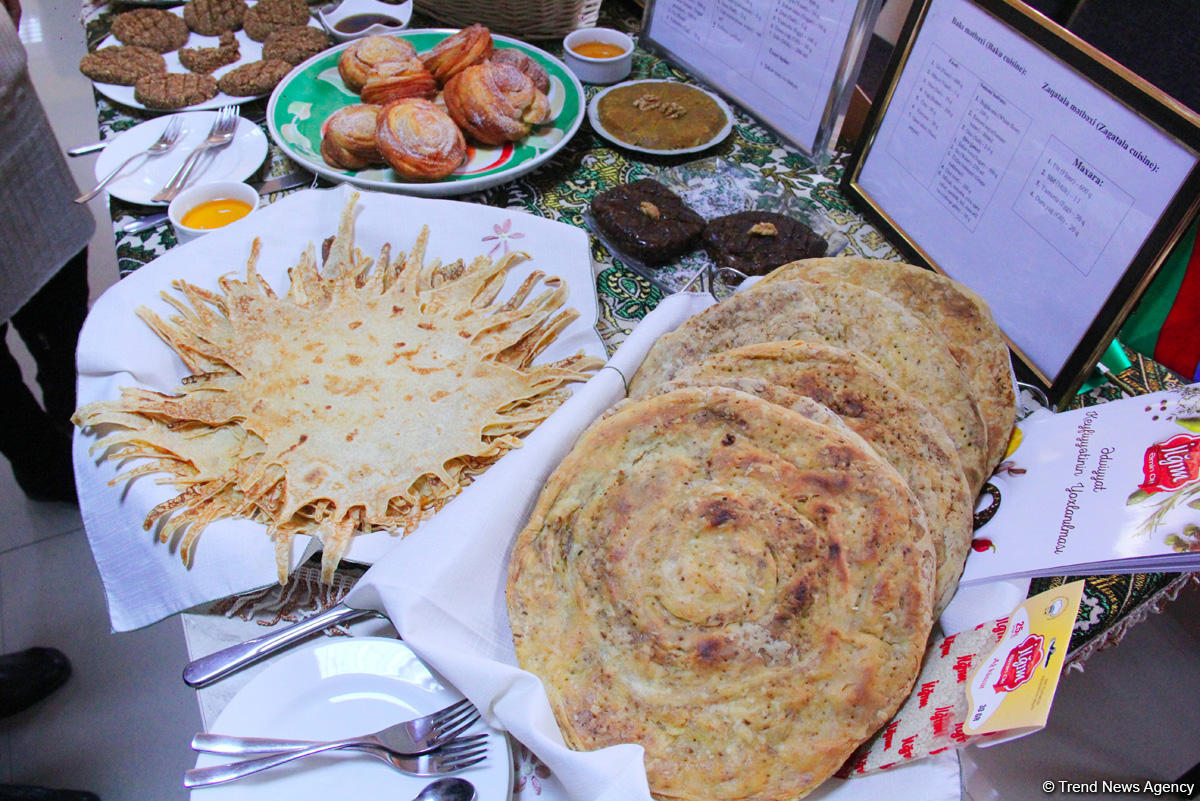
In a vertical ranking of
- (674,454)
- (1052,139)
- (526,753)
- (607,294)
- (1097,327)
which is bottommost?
(526,753)

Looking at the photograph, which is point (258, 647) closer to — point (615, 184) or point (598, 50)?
point (615, 184)

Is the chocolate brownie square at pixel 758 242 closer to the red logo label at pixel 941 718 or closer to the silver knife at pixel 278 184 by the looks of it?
the red logo label at pixel 941 718

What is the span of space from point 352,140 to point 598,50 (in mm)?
1069

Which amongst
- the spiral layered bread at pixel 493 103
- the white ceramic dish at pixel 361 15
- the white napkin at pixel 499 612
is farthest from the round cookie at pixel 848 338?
the white ceramic dish at pixel 361 15

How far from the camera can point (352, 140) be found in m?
2.15

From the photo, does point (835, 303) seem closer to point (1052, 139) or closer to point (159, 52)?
point (1052, 139)

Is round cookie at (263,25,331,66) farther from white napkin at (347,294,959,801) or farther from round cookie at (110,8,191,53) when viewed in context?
white napkin at (347,294,959,801)

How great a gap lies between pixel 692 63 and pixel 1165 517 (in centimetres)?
215

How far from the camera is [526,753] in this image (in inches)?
48.2

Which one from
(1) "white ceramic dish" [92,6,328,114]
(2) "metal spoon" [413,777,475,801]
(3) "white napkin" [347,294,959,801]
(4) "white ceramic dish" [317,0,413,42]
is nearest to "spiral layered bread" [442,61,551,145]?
(4) "white ceramic dish" [317,0,413,42]

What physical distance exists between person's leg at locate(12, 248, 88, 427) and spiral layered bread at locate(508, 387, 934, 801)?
2129 mm

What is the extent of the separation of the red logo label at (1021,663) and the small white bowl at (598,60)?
2292 millimetres

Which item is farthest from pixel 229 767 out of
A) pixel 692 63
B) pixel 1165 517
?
pixel 692 63

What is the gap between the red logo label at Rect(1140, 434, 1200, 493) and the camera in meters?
Result: 1.14
